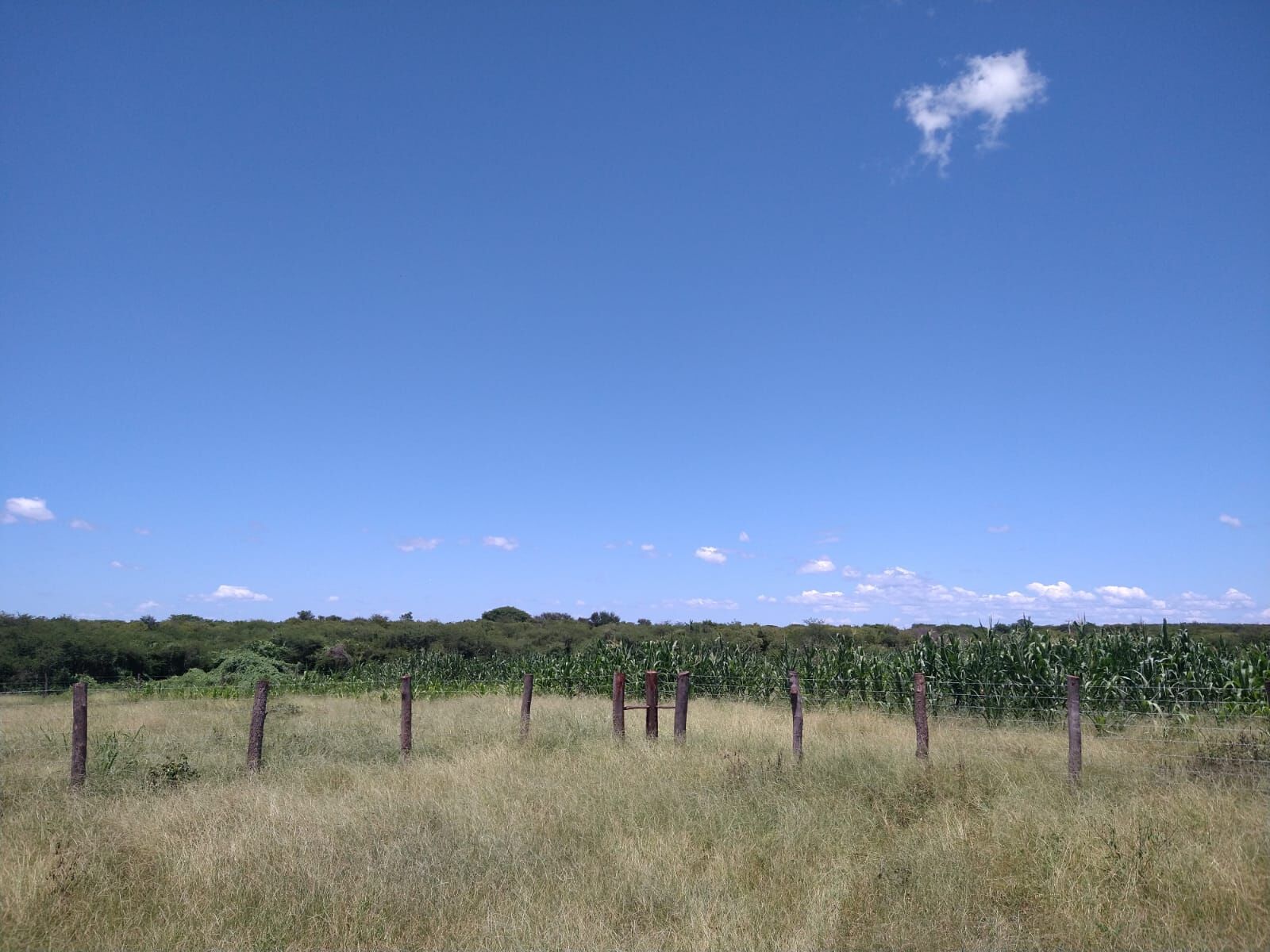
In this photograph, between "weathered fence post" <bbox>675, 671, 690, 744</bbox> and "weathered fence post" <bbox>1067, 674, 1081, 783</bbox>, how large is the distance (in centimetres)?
595

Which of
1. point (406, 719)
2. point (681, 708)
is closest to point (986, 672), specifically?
point (681, 708)

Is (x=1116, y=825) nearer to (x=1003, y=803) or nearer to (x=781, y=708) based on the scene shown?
(x=1003, y=803)

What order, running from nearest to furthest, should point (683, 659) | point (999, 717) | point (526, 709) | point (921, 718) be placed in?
point (921, 718) → point (526, 709) → point (999, 717) → point (683, 659)

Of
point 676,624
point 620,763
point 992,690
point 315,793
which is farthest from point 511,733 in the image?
point 676,624

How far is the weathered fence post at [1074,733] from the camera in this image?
9.73 metres

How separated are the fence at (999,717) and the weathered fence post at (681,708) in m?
0.02

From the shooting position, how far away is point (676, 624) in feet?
197

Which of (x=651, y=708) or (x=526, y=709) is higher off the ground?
(x=651, y=708)

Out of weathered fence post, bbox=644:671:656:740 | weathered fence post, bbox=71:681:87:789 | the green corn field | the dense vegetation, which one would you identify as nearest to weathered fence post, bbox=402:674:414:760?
weathered fence post, bbox=644:671:656:740

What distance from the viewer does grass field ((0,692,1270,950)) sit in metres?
5.87

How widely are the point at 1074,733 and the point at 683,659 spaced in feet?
69.3

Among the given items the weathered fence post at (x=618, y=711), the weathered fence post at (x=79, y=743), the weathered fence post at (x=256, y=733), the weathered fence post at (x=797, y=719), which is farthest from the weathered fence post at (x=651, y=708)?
the weathered fence post at (x=79, y=743)

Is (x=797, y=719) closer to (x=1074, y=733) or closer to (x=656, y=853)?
(x=1074, y=733)

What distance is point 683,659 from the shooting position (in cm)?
3033
